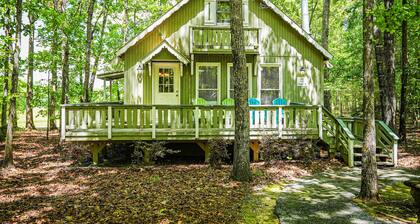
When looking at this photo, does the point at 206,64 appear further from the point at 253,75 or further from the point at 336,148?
the point at 336,148

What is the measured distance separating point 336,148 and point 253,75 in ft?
15.0

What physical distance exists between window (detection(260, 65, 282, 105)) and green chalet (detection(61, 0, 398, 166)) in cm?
4

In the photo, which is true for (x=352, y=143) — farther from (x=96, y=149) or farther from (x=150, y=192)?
(x=96, y=149)

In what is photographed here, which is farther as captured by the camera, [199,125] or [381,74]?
[381,74]

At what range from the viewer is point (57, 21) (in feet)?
42.8

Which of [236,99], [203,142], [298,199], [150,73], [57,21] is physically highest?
[57,21]

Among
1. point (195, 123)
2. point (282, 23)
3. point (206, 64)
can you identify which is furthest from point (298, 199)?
point (282, 23)

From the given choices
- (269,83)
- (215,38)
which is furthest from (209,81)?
(269,83)

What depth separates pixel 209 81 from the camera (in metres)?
13.6

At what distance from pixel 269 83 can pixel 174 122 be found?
5233 mm

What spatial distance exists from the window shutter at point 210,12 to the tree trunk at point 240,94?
5645mm

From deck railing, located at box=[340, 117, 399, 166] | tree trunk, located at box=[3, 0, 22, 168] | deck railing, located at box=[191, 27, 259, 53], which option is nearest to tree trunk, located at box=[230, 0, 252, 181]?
deck railing, located at box=[191, 27, 259, 53]

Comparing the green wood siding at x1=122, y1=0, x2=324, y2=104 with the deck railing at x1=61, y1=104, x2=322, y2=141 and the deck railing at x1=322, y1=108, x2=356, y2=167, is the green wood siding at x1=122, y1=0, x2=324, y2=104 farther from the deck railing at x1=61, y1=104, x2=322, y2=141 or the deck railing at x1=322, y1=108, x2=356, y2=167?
the deck railing at x1=61, y1=104, x2=322, y2=141

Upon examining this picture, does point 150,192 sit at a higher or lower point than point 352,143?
lower
